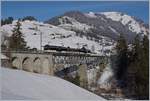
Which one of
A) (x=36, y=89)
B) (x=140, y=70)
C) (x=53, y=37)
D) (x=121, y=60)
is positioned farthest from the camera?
(x=53, y=37)

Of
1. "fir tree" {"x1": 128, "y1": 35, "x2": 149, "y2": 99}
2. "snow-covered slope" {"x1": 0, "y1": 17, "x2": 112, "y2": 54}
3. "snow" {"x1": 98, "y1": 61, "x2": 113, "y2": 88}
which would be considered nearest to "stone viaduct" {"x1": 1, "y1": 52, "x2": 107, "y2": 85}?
"snow" {"x1": 98, "y1": 61, "x2": 113, "y2": 88}

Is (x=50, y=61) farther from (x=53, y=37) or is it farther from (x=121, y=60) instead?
(x=53, y=37)

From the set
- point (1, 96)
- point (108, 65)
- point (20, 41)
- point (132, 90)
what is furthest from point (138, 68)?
point (1, 96)

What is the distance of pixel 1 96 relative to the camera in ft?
37.6

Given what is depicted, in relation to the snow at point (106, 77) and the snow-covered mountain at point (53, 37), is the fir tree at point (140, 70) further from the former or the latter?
the snow-covered mountain at point (53, 37)

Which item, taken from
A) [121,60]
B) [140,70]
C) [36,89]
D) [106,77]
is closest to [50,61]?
[106,77]

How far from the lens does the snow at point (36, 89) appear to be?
12439mm

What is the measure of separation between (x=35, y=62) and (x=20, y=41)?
1009 centimetres

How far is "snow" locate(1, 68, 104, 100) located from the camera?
1244 centimetres

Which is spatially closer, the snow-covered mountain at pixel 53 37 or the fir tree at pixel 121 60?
the fir tree at pixel 121 60

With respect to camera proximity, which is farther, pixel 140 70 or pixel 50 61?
pixel 50 61

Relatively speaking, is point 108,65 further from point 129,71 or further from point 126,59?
point 129,71

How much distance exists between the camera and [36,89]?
43.1 ft

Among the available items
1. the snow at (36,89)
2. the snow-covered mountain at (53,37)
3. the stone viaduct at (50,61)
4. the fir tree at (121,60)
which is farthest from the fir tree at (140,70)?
the snow-covered mountain at (53,37)
